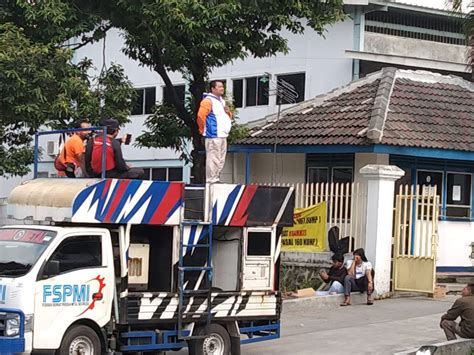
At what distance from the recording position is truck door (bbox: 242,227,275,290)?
12.2 m

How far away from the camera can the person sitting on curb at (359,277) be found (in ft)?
57.3

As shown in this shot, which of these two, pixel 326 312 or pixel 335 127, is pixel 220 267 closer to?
pixel 326 312

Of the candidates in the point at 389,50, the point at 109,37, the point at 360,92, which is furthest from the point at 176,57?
the point at 109,37

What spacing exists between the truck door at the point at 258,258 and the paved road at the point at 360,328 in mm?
1269

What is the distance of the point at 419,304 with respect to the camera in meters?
17.9

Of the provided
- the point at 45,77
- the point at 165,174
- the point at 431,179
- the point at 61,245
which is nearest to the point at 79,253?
the point at 61,245

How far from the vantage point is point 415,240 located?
62.1 feet

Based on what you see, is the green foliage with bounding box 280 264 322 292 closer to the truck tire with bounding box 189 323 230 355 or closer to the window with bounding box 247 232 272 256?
the window with bounding box 247 232 272 256

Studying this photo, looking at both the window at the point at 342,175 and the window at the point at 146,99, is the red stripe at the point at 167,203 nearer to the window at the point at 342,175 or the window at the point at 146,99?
the window at the point at 342,175

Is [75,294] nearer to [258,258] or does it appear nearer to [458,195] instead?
[258,258]

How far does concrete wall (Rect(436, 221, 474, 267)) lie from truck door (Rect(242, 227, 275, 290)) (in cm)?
870

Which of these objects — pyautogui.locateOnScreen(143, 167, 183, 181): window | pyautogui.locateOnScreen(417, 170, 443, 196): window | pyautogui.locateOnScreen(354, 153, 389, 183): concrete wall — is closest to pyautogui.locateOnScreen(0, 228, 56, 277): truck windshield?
pyautogui.locateOnScreen(354, 153, 389, 183): concrete wall

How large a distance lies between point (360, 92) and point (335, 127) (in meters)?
1.95

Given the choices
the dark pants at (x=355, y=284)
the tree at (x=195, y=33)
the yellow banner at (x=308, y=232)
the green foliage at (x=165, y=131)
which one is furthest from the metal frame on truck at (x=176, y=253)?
the green foliage at (x=165, y=131)
